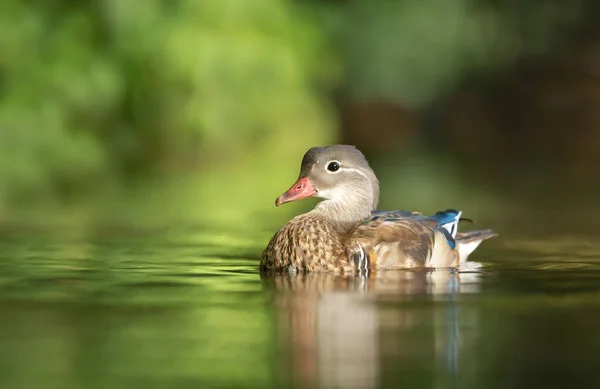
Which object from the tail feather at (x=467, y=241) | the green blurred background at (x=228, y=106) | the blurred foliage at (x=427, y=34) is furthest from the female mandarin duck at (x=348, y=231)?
the blurred foliage at (x=427, y=34)

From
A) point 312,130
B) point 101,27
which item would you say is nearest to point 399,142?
point 312,130

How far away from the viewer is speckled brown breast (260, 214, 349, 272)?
10.5m

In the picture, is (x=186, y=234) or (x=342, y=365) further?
(x=186, y=234)

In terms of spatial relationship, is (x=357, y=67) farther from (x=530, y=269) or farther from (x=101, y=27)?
(x=530, y=269)

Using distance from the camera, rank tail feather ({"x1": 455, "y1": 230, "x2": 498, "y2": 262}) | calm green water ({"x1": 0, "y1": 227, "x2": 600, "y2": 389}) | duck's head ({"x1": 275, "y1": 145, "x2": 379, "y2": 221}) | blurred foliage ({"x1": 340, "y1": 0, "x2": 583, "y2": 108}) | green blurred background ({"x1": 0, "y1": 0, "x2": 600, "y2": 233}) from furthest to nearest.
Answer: blurred foliage ({"x1": 340, "y1": 0, "x2": 583, "y2": 108}), green blurred background ({"x1": 0, "y1": 0, "x2": 600, "y2": 233}), tail feather ({"x1": 455, "y1": 230, "x2": 498, "y2": 262}), duck's head ({"x1": 275, "y1": 145, "x2": 379, "y2": 221}), calm green water ({"x1": 0, "y1": 227, "x2": 600, "y2": 389})

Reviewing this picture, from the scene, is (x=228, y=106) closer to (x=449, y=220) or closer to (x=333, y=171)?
(x=449, y=220)

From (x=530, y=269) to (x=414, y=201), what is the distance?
24.2 feet

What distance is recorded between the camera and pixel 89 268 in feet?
36.3

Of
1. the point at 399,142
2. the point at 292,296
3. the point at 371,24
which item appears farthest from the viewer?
the point at 399,142

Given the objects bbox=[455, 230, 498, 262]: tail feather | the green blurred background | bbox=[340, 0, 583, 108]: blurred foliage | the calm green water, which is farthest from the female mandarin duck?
bbox=[340, 0, 583, 108]: blurred foliage

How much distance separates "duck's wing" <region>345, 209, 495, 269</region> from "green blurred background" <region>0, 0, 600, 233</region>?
4303mm

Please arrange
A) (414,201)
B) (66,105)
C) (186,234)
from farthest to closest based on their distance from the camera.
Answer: (66,105), (414,201), (186,234)

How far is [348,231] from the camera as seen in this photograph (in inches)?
429

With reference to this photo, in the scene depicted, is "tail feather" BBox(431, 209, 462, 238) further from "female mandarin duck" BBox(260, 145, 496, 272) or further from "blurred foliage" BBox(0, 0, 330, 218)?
"blurred foliage" BBox(0, 0, 330, 218)
